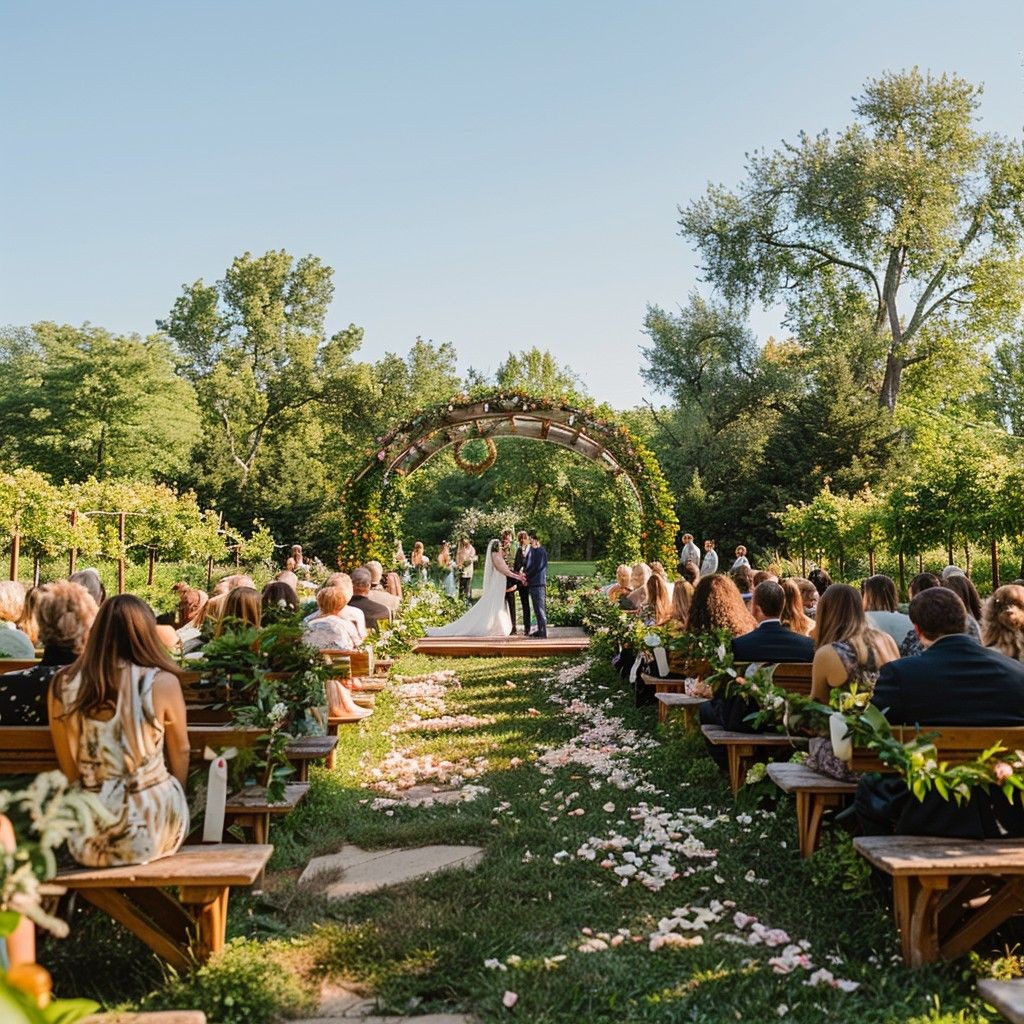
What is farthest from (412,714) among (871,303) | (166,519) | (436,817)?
(871,303)

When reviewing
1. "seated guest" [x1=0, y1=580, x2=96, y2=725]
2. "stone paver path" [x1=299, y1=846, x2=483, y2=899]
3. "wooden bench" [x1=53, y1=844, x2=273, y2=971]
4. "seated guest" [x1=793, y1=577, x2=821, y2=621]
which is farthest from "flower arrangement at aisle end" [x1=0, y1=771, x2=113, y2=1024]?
"seated guest" [x1=793, y1=577, x2=821, y2=621]

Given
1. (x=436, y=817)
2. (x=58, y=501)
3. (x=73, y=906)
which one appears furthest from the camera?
(x=58, y=501)

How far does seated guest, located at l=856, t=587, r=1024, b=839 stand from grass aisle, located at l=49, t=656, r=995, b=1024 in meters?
0.50

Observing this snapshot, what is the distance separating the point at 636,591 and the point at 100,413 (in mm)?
30028

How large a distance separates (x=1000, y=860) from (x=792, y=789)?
1.27 meters

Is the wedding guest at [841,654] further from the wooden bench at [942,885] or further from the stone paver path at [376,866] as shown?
the stone paver path at [376,866]

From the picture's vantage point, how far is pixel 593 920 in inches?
163

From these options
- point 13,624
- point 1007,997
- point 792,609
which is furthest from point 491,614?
point 1007,997

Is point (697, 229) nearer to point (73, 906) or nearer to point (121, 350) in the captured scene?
point (121, 350)

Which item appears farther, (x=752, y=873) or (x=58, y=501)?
(x=58, y=501)

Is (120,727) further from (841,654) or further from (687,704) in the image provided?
(687,704)

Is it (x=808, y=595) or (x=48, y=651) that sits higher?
(x=48, y=651)

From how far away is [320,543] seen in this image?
3919 centimetres

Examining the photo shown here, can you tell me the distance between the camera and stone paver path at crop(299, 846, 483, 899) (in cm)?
471
